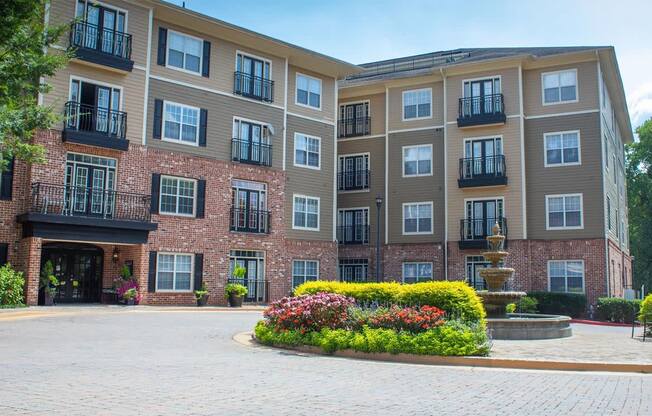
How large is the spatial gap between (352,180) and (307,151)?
17.0 feet

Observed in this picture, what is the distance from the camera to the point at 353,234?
129 ft

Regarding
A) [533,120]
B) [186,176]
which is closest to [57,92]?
[186,176]

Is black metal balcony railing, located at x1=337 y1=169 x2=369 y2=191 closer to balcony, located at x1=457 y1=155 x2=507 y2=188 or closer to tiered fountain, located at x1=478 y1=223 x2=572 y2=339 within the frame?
balcony, located at x1=457 y1=155 x2=507 y2=188

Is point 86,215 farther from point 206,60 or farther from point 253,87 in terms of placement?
point 253,87

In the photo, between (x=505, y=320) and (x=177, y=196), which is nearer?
(x=505, y=320)

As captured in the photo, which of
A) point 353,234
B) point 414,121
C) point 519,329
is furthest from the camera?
point 353,234

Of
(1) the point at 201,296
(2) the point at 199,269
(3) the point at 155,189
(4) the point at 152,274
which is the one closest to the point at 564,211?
(2) the point at 199,269

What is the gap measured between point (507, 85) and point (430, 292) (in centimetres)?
2360

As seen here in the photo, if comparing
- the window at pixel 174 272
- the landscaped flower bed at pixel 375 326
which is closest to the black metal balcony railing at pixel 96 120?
the window at pixel 174 272

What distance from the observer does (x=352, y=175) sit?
39.9m

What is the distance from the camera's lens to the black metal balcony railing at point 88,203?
25359mm

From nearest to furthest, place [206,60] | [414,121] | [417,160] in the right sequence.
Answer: [206,60], [417,160], [414,121]

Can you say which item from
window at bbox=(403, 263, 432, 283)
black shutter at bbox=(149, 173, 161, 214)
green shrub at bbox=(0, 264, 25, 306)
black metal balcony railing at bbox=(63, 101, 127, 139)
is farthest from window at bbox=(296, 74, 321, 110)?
green shrub at bbox=(0, 264, 25, 306)

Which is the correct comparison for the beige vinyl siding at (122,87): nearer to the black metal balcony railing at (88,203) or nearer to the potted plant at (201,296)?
the black metal balcony railing at (88,203)
